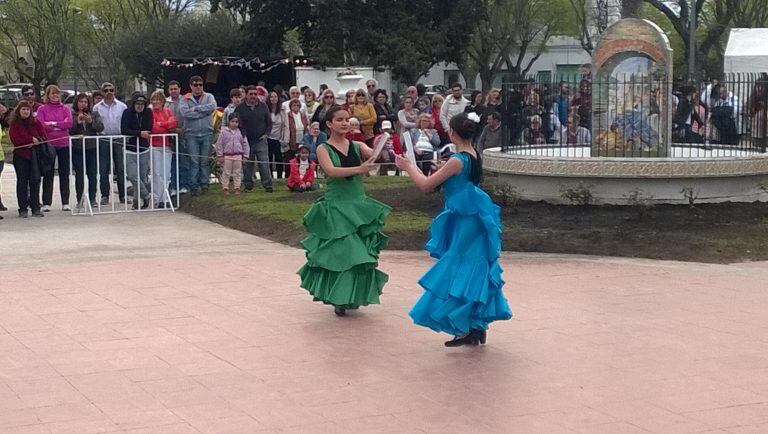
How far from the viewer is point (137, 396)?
7070 millimetres

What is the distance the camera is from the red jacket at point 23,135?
15859 millimetres

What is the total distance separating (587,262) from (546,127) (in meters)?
5.43

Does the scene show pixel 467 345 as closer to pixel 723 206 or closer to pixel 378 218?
pixel 378 218

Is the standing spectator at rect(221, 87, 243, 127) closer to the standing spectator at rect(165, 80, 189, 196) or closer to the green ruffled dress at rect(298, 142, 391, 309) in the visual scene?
the standing spectator at rect(165, 80, 189, 196)

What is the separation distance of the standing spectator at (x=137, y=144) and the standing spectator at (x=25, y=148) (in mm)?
1235

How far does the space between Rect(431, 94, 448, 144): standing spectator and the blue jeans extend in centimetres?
417

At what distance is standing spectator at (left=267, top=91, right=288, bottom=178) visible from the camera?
758 inches

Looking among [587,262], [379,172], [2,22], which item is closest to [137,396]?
[587,262]

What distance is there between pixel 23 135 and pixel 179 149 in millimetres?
2474

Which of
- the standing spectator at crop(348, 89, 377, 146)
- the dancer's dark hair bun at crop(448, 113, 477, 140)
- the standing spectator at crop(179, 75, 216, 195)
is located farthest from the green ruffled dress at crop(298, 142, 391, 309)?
the standing spectator at crop(348, 89, 377, 146)

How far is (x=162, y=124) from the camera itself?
55.4 feet

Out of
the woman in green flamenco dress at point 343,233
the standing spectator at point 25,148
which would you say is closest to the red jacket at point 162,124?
the standing spectator at point 25,148

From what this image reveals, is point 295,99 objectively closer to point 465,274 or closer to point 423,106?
point 423,106

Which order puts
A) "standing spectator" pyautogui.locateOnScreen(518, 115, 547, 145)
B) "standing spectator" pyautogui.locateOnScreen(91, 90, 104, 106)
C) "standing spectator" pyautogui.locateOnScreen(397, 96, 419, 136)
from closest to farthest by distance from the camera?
"standing spectator" pyautogui.locateOnScreen(518, 115, 547, 145) → "standing spectator" pyautogui.locateOnScreen(91, 90, 104, 106) → "standing spectator" pyautogui.locateOnScreen(397, 96, 419, 136)
